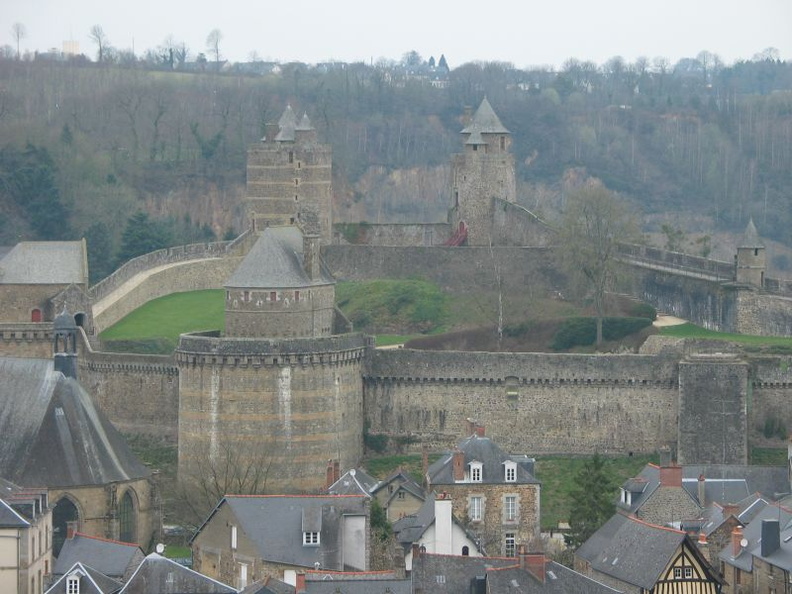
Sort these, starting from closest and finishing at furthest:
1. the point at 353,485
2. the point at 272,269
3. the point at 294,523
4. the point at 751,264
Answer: the point at 294,523, the point at 353,485, the point at 272,269, the point at 751,264

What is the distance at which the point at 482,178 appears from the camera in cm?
8944

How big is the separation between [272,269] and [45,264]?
11560 mm

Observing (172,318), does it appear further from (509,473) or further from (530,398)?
(509,473)

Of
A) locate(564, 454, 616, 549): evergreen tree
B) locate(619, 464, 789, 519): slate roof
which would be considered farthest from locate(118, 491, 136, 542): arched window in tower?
locate(619, 464, 789, 519): slate roof

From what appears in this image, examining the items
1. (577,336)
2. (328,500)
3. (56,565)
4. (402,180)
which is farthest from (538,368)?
(402,180)

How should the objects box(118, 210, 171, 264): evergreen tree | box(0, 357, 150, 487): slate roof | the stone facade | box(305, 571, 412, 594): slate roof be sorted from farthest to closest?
box(118, 210, 171, 264): evergreen tree → the stone facade → box(0, 357, 150, 487): slate roof → box(305, 571, 412, 594): slate roof

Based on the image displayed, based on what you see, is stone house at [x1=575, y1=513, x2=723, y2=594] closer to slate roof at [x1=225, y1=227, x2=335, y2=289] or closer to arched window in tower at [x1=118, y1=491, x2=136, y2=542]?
arched window in tower at [x1=118, y1=491, x2=136, y2=542]

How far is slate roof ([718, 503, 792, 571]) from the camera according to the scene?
60312 millimetres

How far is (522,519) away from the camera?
222 ft

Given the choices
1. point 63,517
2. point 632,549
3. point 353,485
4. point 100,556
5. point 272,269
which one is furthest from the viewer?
point 272,269

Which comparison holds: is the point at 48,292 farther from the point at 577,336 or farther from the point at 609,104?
the point at 609,104

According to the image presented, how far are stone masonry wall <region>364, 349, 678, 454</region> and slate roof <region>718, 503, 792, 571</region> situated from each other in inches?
450

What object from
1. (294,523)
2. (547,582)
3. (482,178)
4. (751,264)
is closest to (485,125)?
(482,178)

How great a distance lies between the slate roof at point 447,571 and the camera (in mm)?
56406
